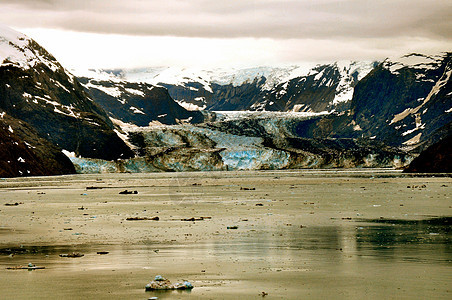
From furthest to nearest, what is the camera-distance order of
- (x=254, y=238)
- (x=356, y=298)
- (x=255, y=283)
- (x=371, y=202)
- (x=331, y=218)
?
(x=371, y=202), (x=331, y=218), (x=254, y=238), (x=255, y=283), (x=356, y=298)

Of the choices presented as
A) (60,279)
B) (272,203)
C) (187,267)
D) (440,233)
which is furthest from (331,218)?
(60,279)

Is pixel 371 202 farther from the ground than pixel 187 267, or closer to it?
closer to it

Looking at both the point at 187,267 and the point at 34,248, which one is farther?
the point at 34,248

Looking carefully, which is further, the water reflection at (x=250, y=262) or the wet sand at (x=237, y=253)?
the water reflection at (x=250, y=262)

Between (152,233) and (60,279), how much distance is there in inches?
474

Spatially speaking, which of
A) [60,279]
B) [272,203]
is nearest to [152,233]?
[60,279]

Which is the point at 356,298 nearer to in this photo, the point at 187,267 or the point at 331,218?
the point at 187,267

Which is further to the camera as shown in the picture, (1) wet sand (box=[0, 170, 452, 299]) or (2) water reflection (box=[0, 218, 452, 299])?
(2) water reflection (box=[0, 218, 452, 299])

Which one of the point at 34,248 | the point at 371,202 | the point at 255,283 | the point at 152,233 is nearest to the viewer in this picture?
the point at 255,283

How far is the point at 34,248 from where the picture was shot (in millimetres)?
27875

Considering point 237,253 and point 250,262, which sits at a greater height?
point 250,262

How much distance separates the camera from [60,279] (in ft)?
68.8

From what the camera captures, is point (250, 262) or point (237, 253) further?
point (237, 253)

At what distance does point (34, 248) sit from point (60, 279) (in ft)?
24.0
